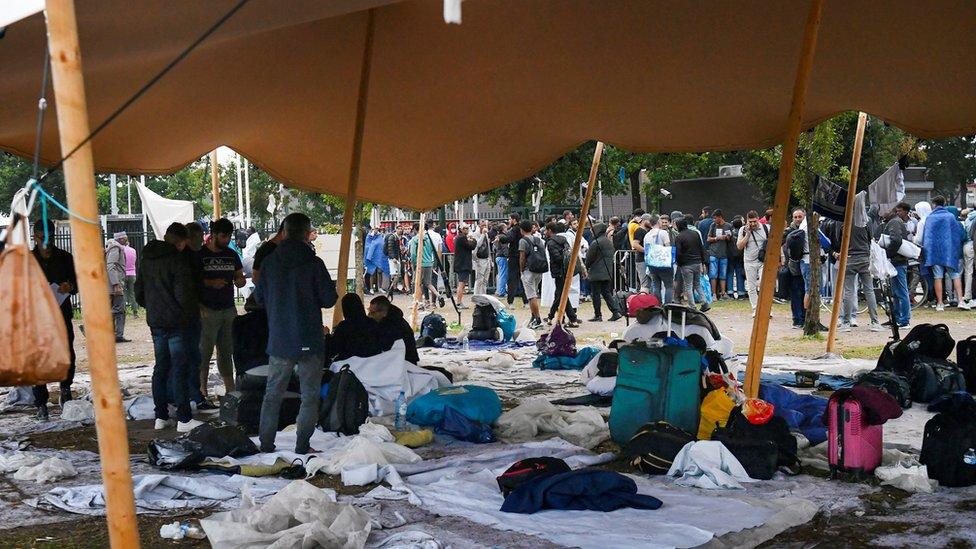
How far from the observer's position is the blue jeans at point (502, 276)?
995 inches

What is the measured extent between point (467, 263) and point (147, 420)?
14850 mm

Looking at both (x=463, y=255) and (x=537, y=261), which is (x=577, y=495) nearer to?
(x=537, y=261)

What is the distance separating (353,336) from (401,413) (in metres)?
0.87

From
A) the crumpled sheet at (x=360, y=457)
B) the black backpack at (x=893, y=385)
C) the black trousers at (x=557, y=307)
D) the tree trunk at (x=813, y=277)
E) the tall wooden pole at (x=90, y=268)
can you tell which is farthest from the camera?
the black trousers at (x=557, y=307)

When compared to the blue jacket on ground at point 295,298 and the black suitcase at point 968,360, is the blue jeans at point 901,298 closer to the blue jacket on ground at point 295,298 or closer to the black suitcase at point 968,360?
the black suitcase at point 968,360

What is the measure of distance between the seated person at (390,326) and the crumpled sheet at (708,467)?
3.57m

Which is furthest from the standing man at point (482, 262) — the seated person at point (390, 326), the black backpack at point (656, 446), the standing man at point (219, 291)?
the black backpack at point (656, 446)

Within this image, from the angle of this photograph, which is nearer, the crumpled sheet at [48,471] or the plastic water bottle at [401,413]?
the crumpled sheet at [48,471]

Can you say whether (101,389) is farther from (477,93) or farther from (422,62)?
(477,93)

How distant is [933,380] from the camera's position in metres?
9.98

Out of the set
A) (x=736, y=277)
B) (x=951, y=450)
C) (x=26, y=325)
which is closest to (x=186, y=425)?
(x=26, y=325)

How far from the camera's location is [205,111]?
11.9m

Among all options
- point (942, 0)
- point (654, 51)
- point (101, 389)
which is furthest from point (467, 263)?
point (101, 389)

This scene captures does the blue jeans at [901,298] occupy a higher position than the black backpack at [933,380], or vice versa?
the blue jeans at [901,298]
